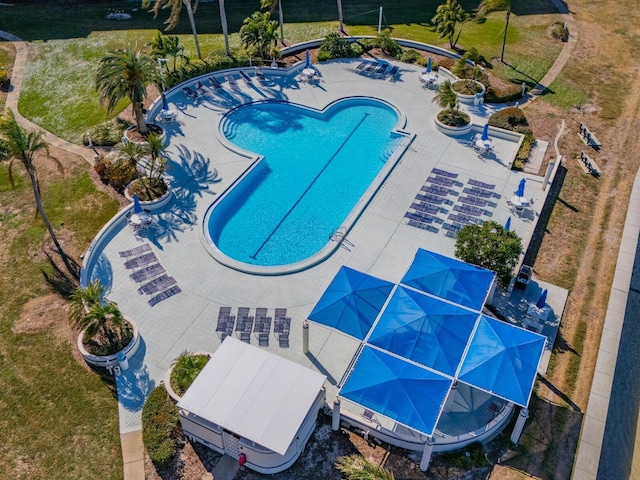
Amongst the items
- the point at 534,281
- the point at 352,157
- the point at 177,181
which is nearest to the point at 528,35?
→ the point at 352,157

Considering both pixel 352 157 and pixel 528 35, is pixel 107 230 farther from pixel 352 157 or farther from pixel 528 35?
pixel 528 35

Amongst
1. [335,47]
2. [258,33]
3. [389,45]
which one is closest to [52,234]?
[258,33]

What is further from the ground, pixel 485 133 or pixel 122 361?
pixel 485 133

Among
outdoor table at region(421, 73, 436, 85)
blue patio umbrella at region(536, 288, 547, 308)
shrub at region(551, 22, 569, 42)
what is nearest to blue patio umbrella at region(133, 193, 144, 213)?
blue patio umbrella at region(536, 288, 547, 308)

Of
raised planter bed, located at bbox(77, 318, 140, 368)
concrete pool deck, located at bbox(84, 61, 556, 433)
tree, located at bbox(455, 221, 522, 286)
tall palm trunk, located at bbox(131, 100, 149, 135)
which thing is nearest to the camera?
raised planter bed, located at bbox(77, 318, 140, 368)

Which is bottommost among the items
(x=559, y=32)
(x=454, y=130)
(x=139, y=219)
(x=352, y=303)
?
(x=139, y=219)

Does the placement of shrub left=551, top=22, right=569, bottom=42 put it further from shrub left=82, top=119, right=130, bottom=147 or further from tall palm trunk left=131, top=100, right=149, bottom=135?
shrub left=82, top=119, right=130, bottom=147

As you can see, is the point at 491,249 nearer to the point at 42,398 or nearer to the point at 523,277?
the point at 523,277
